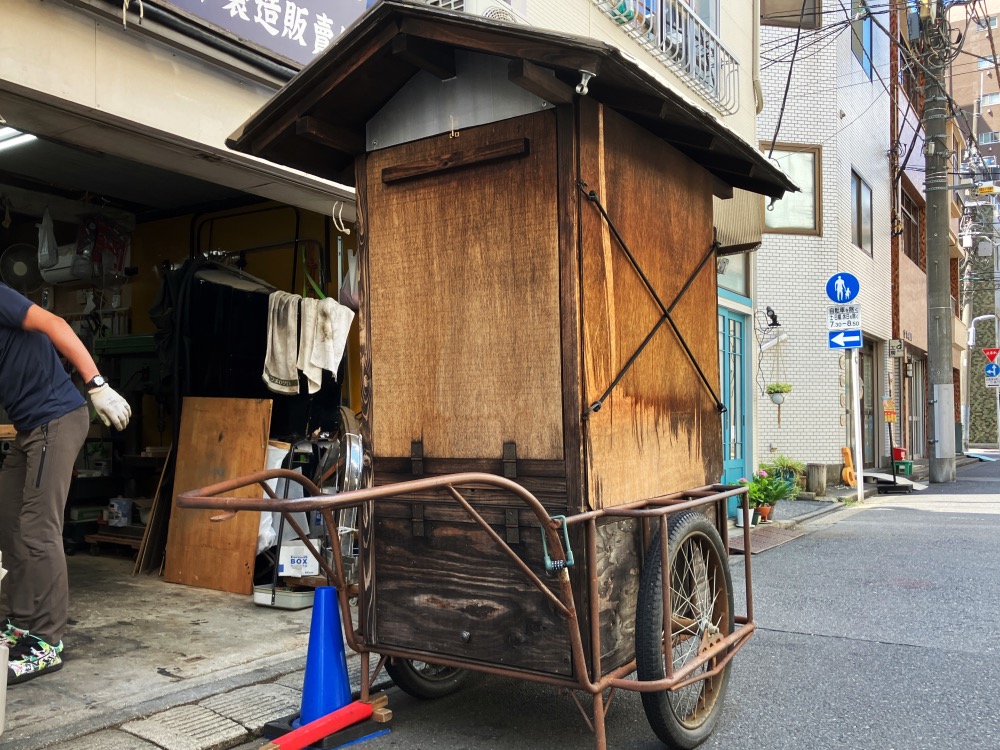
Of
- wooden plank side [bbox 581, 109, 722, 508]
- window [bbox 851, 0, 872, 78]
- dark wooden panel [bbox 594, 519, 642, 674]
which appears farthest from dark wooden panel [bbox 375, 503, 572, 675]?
window [bbox 851, 0, 872, 78]

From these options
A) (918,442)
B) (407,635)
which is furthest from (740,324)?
(918,442)

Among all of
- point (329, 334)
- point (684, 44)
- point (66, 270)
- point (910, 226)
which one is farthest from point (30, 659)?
point (910, 226)

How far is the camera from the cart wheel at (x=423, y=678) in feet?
12.4

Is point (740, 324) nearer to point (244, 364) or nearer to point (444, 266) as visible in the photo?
point (244, 364)

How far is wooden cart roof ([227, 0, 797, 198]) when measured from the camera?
3.07 metres

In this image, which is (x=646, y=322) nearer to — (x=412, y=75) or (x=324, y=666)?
(x=412, y=75)

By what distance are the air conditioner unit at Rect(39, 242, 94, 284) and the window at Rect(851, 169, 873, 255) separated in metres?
14.9

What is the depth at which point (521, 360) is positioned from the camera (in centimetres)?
337

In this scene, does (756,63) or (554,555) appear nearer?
(554,555)

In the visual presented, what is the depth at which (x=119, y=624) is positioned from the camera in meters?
5.07

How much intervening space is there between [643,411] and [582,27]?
18.9 ft

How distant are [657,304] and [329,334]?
10.4 feet

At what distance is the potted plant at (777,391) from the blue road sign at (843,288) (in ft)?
8.00

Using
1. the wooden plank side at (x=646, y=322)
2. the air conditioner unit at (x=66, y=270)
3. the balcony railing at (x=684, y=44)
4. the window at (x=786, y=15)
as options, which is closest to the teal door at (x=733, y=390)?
the balcony railing at (x=684, y=44)
